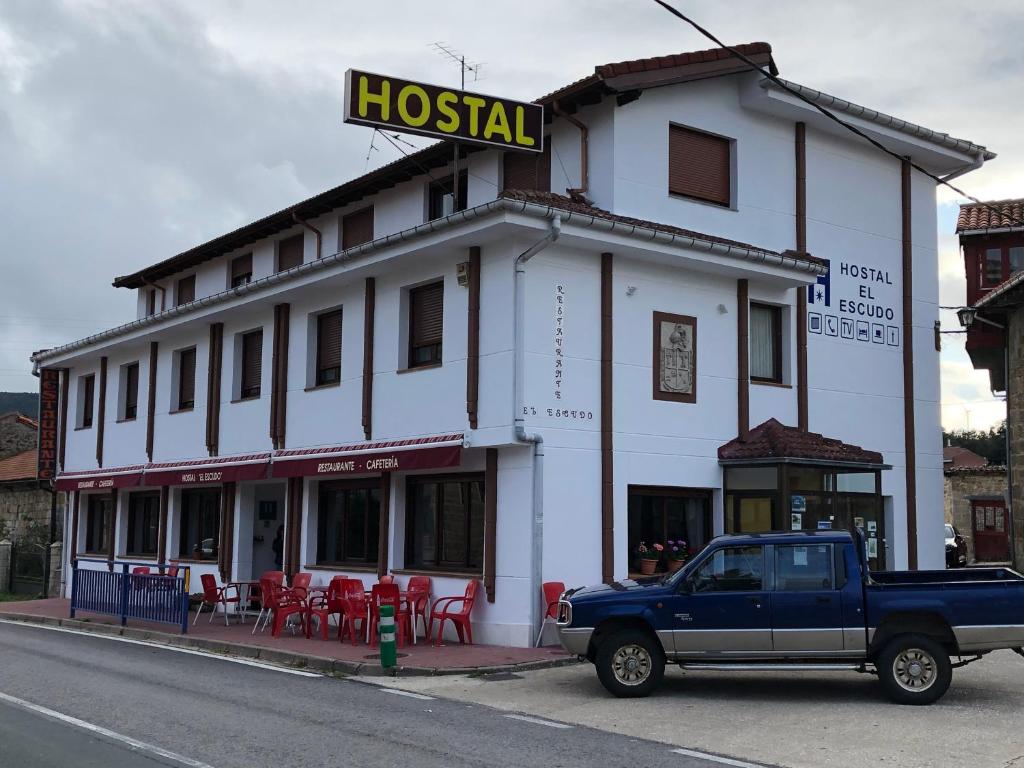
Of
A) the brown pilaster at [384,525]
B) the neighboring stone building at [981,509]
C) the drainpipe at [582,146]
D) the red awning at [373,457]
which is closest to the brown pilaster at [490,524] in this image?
the red awning at [373,457]

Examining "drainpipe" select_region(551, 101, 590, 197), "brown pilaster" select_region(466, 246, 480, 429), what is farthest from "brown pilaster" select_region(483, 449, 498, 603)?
"drainpipe" select_region(551, 101, 590, 197)

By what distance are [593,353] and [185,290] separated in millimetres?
14864

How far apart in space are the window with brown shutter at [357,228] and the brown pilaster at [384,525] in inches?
215

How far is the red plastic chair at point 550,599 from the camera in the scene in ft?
50.1

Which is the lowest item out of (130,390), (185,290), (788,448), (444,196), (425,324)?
(788,448)

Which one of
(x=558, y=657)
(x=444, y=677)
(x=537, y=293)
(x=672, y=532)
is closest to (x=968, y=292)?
(x=672, y=532)

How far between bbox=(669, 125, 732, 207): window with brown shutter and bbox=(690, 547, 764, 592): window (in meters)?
8.05

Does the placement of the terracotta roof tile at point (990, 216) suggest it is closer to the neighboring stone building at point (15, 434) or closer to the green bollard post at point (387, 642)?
the green bollard post at point (387, 642)

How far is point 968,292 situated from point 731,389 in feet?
38.9

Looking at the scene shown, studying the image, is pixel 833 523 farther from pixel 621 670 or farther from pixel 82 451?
pixel 82 451

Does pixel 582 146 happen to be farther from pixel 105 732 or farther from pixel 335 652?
pixel 105 732

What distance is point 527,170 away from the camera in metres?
18.5

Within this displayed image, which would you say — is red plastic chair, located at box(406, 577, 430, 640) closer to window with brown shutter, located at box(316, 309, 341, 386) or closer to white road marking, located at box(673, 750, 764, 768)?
window with brown shutter, located at box(316, 309, 341, 386)

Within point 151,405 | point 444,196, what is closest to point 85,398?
point 151,405
